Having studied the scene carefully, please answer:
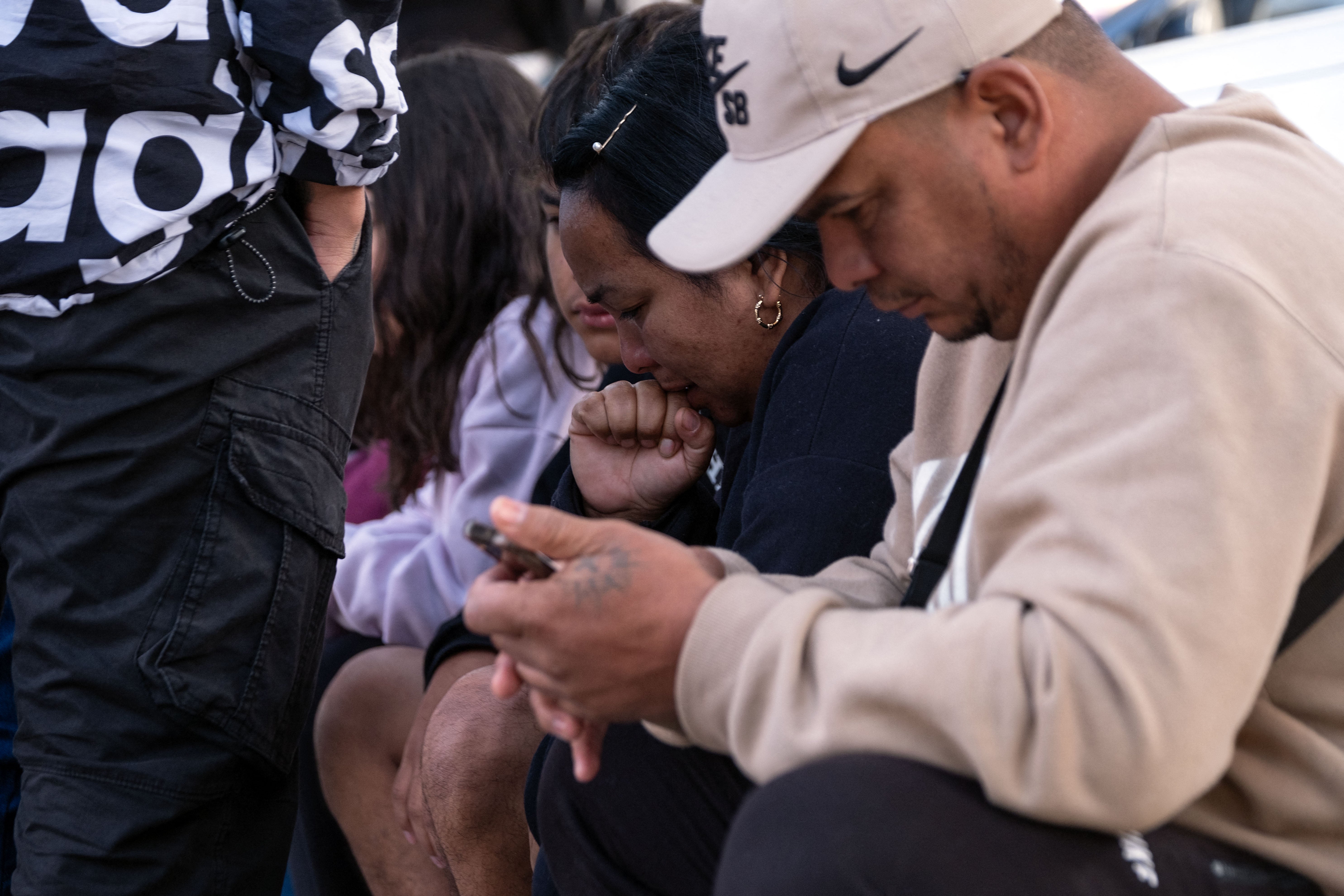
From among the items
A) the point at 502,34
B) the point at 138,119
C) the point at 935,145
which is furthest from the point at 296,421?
the point at 502,34

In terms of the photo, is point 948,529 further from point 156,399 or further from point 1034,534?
point 156,399

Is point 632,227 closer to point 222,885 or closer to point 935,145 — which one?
point 935,145

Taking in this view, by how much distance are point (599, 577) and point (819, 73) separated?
1.71 ft

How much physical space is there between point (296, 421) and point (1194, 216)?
54.5 inches

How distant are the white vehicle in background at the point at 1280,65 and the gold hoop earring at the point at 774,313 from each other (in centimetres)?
176

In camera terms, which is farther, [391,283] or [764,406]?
[391,283]

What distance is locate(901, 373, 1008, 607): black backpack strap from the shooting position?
1316mm

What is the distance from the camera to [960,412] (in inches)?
57.0

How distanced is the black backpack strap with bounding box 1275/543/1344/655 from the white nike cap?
1.79 feet

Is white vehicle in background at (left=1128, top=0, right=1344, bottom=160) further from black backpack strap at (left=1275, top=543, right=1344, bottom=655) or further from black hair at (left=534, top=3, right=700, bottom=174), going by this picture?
black backpack strap at (left=1275, top=543, right=1344, bottom=655)

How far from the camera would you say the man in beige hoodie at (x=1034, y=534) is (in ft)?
3.19

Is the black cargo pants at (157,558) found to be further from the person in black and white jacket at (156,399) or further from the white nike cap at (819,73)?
the white nike cap at (819,73)

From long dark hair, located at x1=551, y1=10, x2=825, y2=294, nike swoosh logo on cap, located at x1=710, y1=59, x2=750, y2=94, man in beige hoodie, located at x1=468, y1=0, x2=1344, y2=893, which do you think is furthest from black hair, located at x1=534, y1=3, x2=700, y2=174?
man in beige hoodie, located at x1=468, y1=0, x2=1344, y2=893

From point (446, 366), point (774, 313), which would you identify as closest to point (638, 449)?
point (774, 313)
